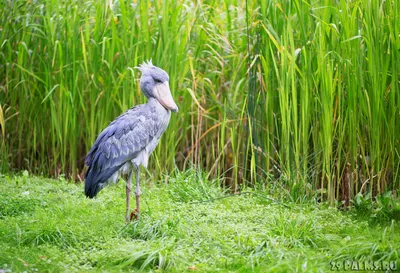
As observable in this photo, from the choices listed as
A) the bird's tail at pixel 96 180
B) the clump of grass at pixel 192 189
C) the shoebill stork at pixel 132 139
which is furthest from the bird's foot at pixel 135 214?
the clump of grass at pixel 192 189

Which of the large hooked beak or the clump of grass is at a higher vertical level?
the large hooked beak

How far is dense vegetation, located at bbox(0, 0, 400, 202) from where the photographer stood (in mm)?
5191

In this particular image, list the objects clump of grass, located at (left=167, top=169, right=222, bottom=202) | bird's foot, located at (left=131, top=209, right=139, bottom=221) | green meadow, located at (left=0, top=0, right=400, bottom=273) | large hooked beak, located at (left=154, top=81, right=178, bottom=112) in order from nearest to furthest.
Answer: green meadow, located at (left=0, top=0, right=400, bottom=273)
bird's foot, located at (left=131, top=209, right=139, bottom=221)
large hooked beak, located at (left=154, top=81, right=178, bottom=112)
clump of grass, located at (left=167, top=169, right=222, bottom=202)

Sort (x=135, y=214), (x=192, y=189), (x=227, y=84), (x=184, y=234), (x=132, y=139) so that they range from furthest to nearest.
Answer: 1. (x=227, y=84)
2. (x=192, y=189)
3. (x=132, y=139)
4. (x=135, y=214)
5. (x=184, y=234)

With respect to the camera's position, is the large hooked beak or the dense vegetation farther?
the dense vegetation

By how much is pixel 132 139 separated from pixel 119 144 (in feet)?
0.34

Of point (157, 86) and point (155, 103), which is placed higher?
point (157, 86)

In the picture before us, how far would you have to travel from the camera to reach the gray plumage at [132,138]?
4.82 meters

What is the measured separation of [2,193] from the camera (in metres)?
5.52

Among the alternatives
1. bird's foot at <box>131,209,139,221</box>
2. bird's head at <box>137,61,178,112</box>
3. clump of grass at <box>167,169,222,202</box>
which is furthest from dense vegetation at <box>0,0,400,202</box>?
bird's foot at <box>131,209,139,221</box>

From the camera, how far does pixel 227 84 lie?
6316 mm

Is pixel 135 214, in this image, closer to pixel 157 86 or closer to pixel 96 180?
pixel 96 180

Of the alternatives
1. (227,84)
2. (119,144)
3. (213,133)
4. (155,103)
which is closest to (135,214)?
(119,144)

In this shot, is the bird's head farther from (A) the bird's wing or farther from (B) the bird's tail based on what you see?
(B) the bird's tail
